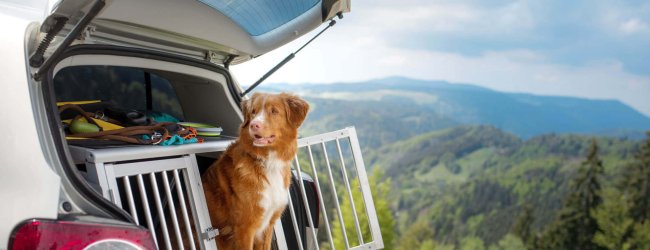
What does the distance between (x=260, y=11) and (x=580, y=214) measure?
26343 mm

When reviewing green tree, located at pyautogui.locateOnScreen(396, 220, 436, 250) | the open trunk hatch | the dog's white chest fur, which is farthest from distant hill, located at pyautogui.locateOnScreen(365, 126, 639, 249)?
the dog's white chest fur

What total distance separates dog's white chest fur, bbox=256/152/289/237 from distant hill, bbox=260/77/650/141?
29.1 meters

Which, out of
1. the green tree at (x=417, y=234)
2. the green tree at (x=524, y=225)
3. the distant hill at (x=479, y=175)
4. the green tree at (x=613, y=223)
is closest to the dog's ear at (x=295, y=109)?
the green tree at (x=613, y=223)

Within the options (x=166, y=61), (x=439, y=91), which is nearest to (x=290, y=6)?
(x=166, y=61)

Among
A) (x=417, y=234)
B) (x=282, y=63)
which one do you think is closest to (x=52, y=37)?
(x=282, y=63)

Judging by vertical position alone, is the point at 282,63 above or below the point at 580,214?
above

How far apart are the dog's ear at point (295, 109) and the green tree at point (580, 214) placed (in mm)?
25489

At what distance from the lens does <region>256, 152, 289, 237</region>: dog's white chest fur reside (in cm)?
225

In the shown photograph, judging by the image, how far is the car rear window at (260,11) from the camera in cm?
227

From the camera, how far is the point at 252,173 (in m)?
2.22

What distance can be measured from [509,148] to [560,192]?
5.06 meters

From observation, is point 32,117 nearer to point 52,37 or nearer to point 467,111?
point 52,37

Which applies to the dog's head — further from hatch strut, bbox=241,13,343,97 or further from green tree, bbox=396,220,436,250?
green tree, bbox=396,220,436,250

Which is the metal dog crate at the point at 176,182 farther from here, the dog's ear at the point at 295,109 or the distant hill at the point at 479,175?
the distant hill at the point at 479,175
